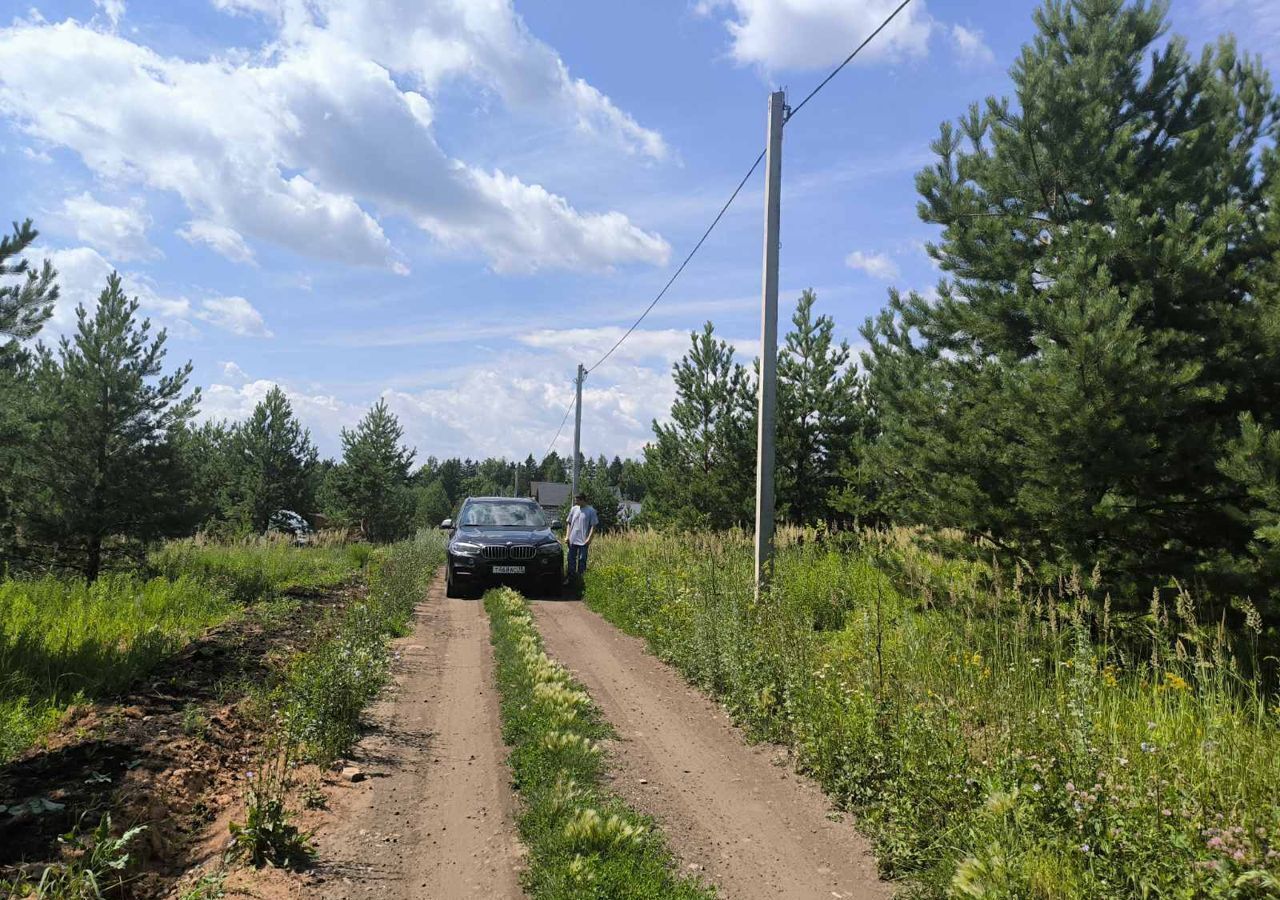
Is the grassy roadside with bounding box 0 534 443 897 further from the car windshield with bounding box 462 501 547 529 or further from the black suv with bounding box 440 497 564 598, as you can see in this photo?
the car windshield with bounding box 462 501 547 529

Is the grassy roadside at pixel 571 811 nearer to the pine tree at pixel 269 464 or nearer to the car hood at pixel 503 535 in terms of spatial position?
the car hood at pixel 503 535

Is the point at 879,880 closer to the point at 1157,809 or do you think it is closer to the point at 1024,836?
the point at 1024,836

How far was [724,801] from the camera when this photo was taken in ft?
15.5

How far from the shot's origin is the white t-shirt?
1508 cm

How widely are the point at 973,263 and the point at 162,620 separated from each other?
9.49 meters

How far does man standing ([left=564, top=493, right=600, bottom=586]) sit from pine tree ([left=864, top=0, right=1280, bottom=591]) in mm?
7497

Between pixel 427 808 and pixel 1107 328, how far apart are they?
5.62m

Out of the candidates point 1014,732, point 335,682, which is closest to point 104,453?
point 335,682

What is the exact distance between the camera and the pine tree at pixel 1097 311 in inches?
219

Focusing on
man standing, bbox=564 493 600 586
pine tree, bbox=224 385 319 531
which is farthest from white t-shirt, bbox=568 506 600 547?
pine tree, bbox=224 385 319 531

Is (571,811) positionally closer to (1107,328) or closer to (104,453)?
(1107,328)

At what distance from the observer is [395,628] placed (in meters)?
9.65

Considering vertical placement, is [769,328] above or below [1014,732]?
above

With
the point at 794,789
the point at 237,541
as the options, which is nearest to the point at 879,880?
the point at 794,789
